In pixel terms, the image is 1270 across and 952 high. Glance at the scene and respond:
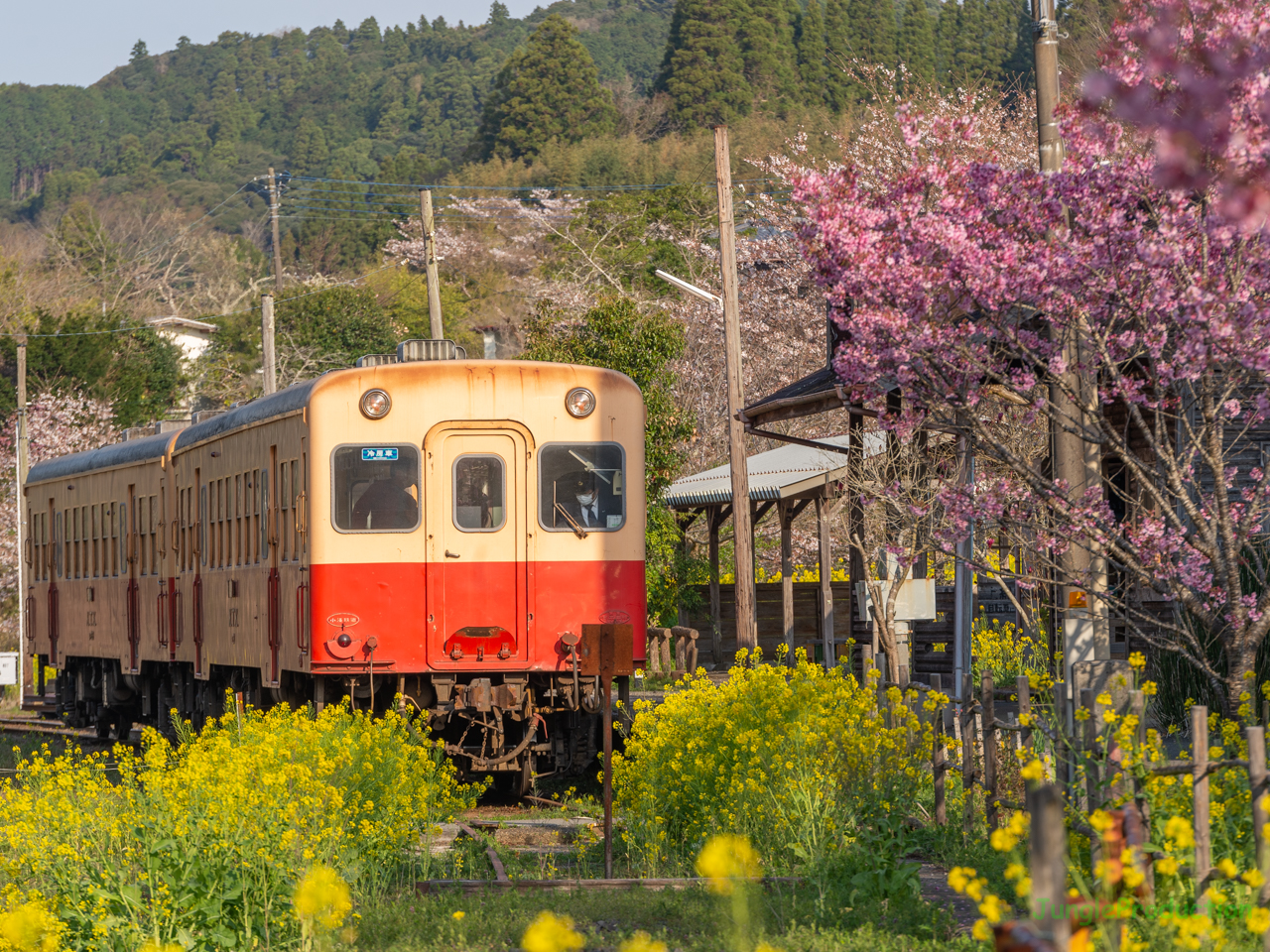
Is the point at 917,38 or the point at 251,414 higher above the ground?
the point at 917,38

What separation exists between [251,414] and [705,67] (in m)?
57.3

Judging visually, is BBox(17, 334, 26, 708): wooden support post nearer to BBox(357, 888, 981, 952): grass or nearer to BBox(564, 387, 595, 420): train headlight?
BBox(564, 387, 595, 420): train headlight

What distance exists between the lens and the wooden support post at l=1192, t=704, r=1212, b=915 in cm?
537

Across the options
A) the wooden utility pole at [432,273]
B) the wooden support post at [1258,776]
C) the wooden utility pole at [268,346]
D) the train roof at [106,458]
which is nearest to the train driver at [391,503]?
the train roof at [106,458]

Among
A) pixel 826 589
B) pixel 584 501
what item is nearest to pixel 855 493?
pixel 826 589

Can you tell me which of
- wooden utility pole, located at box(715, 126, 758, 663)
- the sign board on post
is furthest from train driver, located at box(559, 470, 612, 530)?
the sign board on post

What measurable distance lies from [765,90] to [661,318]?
4331cm

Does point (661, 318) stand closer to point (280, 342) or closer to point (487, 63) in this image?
point (280, 342)

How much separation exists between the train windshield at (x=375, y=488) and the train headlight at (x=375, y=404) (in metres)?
0.23

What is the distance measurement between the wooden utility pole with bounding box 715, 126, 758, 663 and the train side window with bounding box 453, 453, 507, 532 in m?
6.95

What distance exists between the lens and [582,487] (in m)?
12.4

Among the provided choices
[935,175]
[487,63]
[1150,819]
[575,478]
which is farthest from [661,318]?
[487,63]

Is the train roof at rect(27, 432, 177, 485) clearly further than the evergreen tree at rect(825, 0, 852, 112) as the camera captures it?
No

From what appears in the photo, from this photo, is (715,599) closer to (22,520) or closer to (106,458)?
(106,458)
